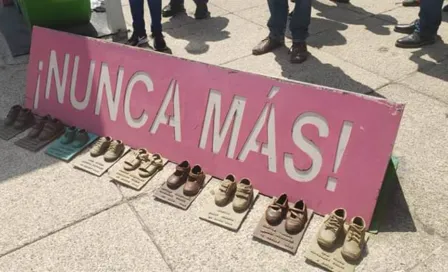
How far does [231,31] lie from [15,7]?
2930mm

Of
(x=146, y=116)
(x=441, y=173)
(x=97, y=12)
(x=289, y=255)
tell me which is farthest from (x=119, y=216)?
(x=97, y=12)

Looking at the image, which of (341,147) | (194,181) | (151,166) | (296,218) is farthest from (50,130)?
(341,147)

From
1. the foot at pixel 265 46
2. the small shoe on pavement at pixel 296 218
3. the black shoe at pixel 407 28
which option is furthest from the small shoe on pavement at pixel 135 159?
the black shoe at pixel 407 28

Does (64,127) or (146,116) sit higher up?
(146,116)

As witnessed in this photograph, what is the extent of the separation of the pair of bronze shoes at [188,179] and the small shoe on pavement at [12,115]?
5.07 ft

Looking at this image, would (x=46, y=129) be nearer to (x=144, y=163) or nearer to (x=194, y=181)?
(x=144, y=163)

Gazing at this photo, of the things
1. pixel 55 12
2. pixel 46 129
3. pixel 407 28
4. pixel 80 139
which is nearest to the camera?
pixel 80 139

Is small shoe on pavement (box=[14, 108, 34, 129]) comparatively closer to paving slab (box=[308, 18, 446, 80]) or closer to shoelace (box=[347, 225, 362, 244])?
shoelace (box=[347, 225, 362, 244])

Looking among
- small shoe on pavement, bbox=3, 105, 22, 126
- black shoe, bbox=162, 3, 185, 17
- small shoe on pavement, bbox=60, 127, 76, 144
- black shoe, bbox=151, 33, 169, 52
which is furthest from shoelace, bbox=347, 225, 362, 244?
black shoe, bbox=162, 3, 185, 17

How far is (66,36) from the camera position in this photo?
3357mm

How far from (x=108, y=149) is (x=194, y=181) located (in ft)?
2.52

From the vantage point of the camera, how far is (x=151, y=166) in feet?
9.28

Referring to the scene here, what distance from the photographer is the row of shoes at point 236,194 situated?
248 centimetres

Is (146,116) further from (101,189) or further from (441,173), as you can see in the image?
(441,173)
